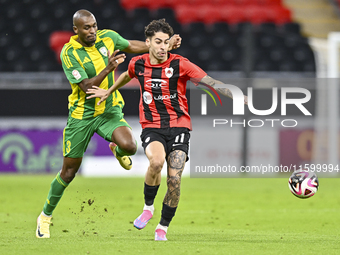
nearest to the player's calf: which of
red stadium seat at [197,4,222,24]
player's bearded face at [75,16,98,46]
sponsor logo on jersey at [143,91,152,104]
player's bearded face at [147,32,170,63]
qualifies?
sponsor logo on jersey at [143,91,152,104]

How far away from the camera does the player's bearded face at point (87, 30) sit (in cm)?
570

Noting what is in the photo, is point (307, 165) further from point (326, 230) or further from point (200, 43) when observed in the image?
point (326, 230)

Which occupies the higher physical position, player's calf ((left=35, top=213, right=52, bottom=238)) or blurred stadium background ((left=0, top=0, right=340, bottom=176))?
blurred stadium background ((left=0, top=0, right=340, bottom=176))

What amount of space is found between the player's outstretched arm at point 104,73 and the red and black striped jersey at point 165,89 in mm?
157

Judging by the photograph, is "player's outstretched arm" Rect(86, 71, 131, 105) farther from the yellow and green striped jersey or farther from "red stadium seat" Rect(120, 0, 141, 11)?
"red stadium seat" Rect(120, 0, 141, 11)

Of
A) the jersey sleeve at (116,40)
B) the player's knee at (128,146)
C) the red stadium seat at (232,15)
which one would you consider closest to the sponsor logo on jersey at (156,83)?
the player's knee at (128,146)

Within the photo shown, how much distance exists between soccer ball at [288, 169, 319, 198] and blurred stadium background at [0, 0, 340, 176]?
654 cm

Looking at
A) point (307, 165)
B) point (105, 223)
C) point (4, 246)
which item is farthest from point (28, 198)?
point (307, 165)

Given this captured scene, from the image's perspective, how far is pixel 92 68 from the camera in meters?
5.87

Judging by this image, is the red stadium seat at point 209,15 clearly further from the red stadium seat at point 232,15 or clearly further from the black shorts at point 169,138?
the black shorts at point 169,138

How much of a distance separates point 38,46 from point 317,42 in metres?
7.63

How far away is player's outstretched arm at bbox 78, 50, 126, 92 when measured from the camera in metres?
5.39

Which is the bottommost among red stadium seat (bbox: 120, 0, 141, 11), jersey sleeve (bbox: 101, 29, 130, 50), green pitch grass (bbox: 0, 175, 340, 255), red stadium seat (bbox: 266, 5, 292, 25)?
green pitch grass (bbox: 0, 175, 340, 255)

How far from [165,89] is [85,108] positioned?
104 centimetres
